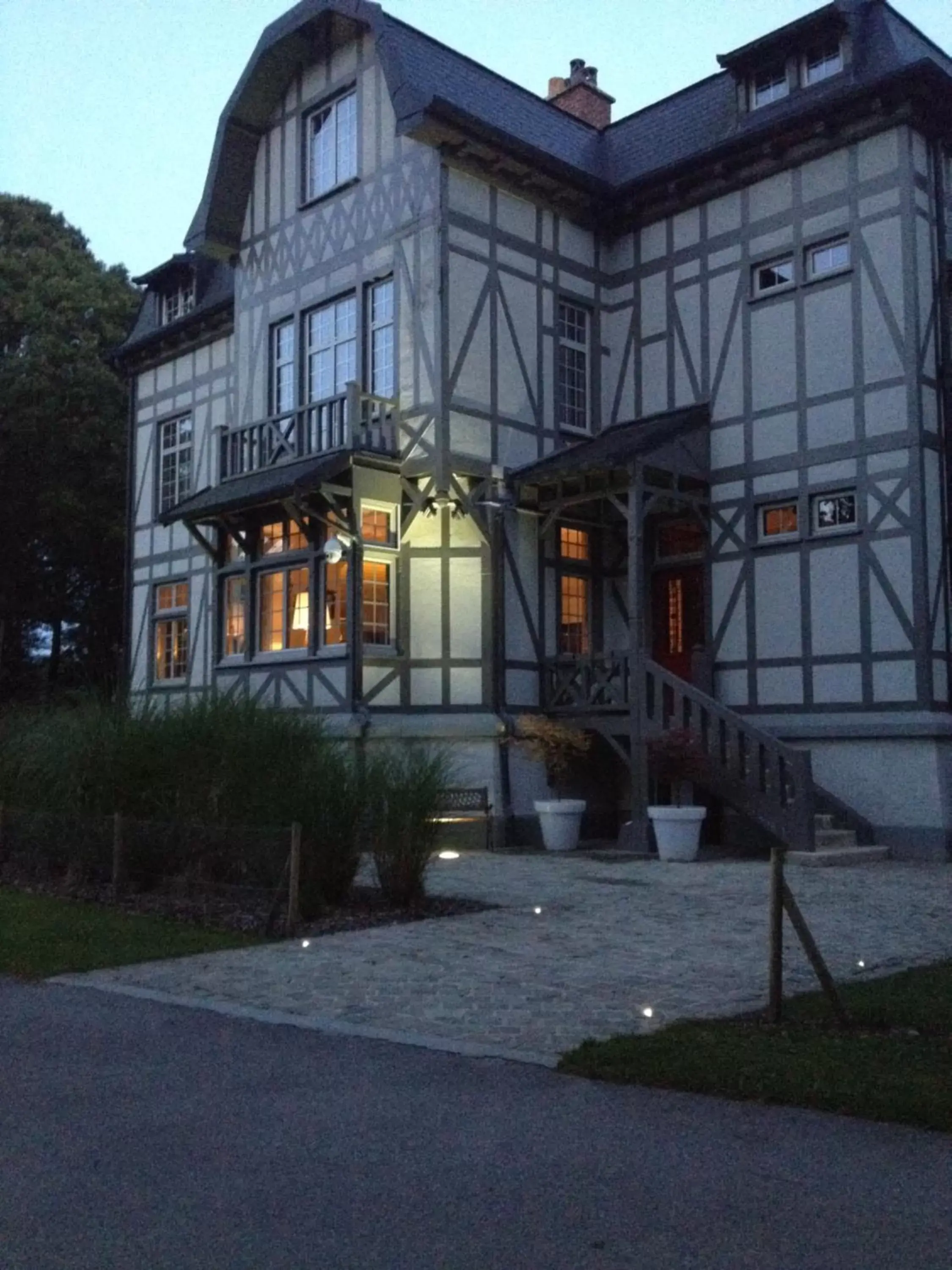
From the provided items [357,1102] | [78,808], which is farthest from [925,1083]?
[78,808]

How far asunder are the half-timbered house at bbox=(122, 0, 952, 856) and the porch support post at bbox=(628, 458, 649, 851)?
5 cm

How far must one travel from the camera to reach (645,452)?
1612cm

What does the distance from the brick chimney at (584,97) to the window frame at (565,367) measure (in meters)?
4.62

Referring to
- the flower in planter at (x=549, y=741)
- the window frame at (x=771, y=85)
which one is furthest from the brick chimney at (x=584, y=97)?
the flower in planter at (x=549, y=741)

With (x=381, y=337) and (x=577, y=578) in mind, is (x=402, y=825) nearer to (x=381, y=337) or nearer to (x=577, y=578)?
(x=577, y=578)

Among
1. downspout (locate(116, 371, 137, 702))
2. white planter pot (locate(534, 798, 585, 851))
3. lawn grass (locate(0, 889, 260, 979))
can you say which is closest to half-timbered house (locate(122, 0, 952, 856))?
white planter pot (locate(534, 798, 585, 851))

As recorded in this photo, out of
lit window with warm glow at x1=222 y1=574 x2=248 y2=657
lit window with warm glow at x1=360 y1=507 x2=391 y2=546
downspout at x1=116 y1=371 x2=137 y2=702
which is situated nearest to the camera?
lit window with warm glow at x1=360 y1=507 x2=391 y2=546

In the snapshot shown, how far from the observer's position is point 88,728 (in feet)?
39.3

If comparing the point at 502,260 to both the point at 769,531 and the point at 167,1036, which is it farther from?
the point at 167,1036

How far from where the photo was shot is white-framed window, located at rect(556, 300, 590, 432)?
60.5ft

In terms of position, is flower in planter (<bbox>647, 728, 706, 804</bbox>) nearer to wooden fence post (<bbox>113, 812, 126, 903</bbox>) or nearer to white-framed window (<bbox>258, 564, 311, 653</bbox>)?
white-framed window (<bbox>258, 564, 311, 653</bbox>)

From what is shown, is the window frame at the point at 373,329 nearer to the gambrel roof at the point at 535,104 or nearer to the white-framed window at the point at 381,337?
the white-framed window at the point at 381,337

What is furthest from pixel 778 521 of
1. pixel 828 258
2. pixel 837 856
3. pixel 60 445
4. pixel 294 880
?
pixel 60 445

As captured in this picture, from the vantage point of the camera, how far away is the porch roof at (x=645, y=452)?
1619cm
